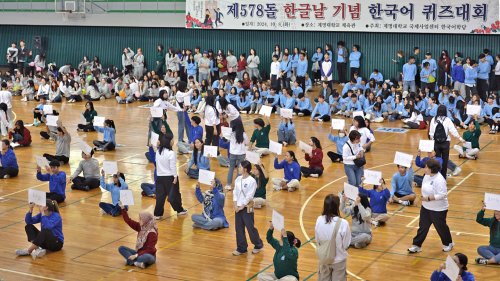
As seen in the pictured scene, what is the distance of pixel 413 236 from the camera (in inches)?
703

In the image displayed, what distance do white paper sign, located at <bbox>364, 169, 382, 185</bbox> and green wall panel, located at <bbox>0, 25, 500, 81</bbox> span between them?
21.2 meters

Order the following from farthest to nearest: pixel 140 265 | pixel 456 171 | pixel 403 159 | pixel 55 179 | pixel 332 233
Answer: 1. pixel 456 171
2. pixel 55 179
3. pixel 403 159
4. pixel 140 265
5. pixel 332 233

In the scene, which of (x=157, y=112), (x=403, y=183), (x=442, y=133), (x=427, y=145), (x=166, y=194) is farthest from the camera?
(x=157, y=112)

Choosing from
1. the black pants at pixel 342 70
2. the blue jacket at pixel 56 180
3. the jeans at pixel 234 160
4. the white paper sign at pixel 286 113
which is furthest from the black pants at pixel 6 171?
the black pants at pixel 342 70

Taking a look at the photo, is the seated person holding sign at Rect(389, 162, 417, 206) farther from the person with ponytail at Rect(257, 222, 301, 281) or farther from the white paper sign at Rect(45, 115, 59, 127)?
the white paper sign at Rect(45, 115, 59, 127)

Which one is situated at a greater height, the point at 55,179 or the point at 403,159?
the point at 403,159

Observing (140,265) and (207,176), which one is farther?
(207,176)

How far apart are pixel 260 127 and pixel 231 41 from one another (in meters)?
20.1

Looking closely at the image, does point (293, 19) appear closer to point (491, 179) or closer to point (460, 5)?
point (460, 5)

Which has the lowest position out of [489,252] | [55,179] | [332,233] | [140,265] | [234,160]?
[140,265]

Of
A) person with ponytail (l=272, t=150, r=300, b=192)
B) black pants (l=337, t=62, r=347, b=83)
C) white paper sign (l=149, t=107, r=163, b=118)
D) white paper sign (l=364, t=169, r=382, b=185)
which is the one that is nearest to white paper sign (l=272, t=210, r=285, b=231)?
white paper sign (l=364, t=169, r=382, b=185)

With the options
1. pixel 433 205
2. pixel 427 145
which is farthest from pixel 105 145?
pixel 433 205

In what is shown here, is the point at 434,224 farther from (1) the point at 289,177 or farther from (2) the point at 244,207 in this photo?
(1) the point at 289,177

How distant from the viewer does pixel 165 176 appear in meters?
18.7
